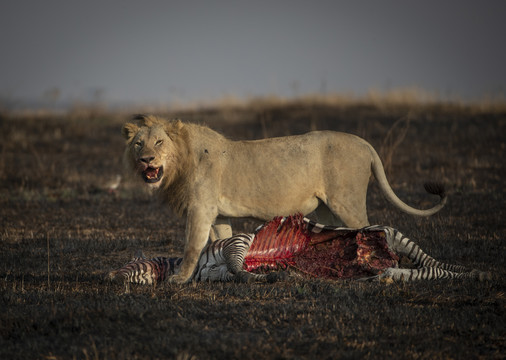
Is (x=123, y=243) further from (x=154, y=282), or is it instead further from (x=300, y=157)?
(x=300, y=157)

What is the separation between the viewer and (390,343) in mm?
4531

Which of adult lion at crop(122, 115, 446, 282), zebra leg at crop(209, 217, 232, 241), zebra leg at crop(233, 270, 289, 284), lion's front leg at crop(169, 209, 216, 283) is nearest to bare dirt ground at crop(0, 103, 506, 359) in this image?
zebra leg at crop(233, 270, 289, 284)

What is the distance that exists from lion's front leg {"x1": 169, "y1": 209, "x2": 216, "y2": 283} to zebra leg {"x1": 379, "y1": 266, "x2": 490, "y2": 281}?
200 cm

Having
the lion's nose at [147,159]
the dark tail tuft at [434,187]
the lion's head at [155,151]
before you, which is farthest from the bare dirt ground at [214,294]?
the lion's nose at [147,159]

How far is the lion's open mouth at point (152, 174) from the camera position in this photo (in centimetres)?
679

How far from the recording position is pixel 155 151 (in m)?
6.77

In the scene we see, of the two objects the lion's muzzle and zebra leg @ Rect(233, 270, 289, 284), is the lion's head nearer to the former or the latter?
the lion's muzzle

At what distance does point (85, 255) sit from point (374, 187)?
304 inches

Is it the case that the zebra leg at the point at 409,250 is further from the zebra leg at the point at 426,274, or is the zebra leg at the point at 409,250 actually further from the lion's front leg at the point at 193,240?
the lion's front leg at the point at 193,240

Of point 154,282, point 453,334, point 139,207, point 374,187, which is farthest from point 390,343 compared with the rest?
point 374,187

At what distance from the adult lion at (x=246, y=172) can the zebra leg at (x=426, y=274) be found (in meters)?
0.92

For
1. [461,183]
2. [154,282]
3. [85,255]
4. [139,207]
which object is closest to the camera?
[154,282]

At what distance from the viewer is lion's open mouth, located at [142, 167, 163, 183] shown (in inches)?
267

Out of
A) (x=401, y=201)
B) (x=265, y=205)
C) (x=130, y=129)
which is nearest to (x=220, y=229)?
(x=265, y=205)
